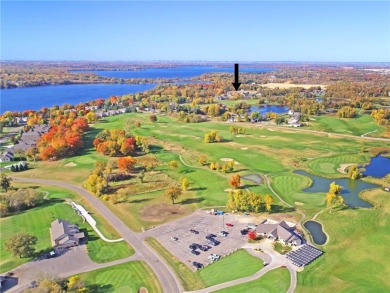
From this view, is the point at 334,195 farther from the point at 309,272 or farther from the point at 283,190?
the point at 309,272

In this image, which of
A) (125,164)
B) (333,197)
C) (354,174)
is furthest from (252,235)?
(125,164)

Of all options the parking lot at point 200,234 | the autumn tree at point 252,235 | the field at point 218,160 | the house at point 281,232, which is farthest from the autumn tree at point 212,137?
the autumn tree at point 252,235

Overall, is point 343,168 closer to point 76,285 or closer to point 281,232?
point 281,232

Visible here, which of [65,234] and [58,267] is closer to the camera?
[58,267]

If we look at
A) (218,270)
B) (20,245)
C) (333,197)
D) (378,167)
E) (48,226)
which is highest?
(333,197)

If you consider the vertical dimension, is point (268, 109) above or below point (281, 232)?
above

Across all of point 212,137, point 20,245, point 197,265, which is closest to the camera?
point 197,265

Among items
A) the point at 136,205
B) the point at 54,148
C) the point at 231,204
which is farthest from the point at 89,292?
the point at 54,148

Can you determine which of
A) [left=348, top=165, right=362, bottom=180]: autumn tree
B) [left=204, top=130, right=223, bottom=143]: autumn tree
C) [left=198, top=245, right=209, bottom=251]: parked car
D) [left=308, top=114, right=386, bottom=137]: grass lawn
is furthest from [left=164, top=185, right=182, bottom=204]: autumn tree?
[left=308, top=114, right=386, bottom=137]: grass lawn
